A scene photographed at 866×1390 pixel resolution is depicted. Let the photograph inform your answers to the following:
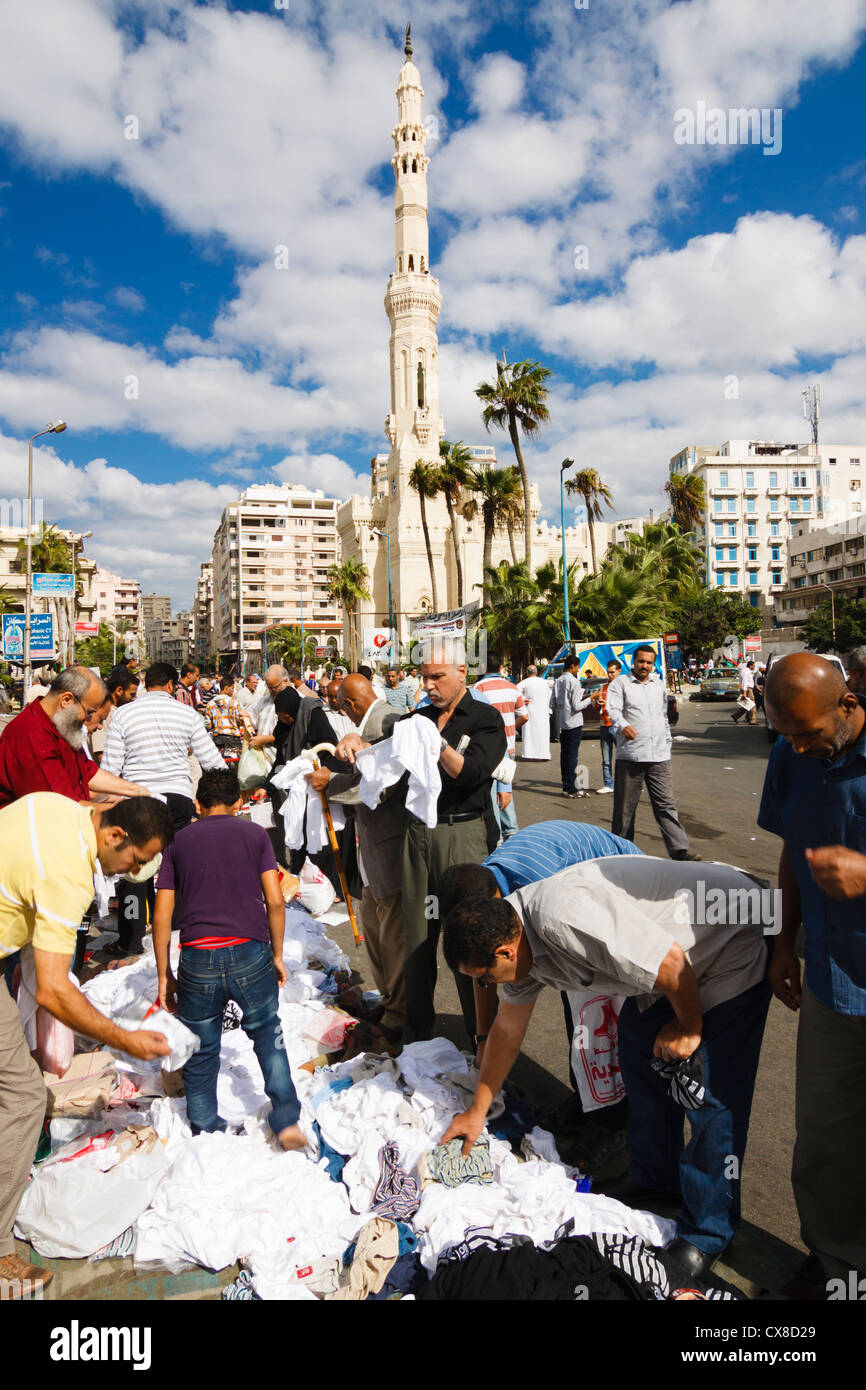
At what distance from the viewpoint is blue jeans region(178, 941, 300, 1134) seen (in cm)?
294

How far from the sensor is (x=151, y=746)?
5191 mm

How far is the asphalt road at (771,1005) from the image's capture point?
263cm

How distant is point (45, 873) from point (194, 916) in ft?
2.36

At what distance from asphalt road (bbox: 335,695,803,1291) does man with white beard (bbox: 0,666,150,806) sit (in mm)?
2282

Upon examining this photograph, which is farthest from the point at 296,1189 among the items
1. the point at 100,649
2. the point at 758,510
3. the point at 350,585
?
the point at 758,510

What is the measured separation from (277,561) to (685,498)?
7116 cm

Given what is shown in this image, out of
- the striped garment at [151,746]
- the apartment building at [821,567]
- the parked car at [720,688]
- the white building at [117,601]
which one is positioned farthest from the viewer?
the white building at [117,601]

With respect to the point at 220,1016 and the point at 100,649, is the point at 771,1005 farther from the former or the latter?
the point at 100,649

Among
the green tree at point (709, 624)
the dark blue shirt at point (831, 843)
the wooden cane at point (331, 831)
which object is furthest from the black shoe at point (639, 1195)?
the green tree at point (709, 624)

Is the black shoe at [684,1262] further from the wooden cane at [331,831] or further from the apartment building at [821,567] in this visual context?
the apartment building at [821,567]

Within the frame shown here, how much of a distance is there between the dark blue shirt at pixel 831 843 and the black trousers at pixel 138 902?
4.04 meters

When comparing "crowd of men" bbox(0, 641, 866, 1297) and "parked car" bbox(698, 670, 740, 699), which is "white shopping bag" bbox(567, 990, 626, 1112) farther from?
"parked car" bbox(698, 670, 740, 699)
